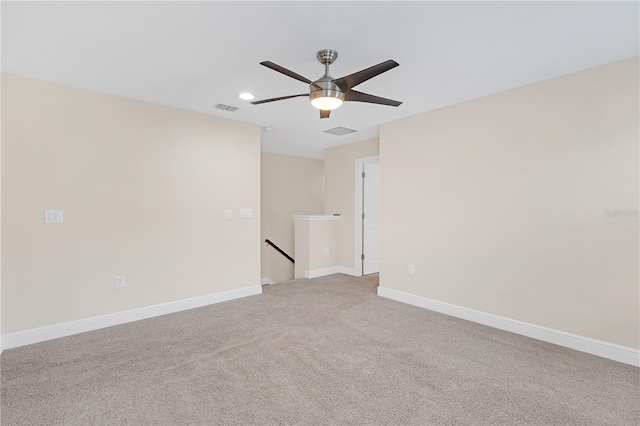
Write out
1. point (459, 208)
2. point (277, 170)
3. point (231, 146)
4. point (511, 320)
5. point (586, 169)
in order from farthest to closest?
point (277, 170) < point (231, 146) < point (459, 208) < point (511, 320) < point (586, 169)

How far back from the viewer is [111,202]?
3.17 m

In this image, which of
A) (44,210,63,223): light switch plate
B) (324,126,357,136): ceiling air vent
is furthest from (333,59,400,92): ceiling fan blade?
(44,210,63,223): light switch plate

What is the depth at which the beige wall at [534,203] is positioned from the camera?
2451mm

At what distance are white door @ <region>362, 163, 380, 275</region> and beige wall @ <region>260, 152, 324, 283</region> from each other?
67.6 inches

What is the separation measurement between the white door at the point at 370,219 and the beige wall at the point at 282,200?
5.64 feet

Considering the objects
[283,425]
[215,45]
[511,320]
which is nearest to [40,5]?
[215,45]

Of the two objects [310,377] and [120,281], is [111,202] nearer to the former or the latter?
[120,281]

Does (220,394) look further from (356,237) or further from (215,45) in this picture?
(356,237)

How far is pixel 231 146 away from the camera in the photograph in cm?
407

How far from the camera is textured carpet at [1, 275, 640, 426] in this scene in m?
1.82

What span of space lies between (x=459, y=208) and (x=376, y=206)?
7.61 feet

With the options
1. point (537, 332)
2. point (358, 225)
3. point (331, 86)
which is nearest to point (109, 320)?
point (331, 86)

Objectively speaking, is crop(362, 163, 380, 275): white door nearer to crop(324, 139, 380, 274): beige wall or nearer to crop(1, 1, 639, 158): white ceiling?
crop(324, 139, 380, 274): beige wall

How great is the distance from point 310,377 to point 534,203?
8.54 ft
